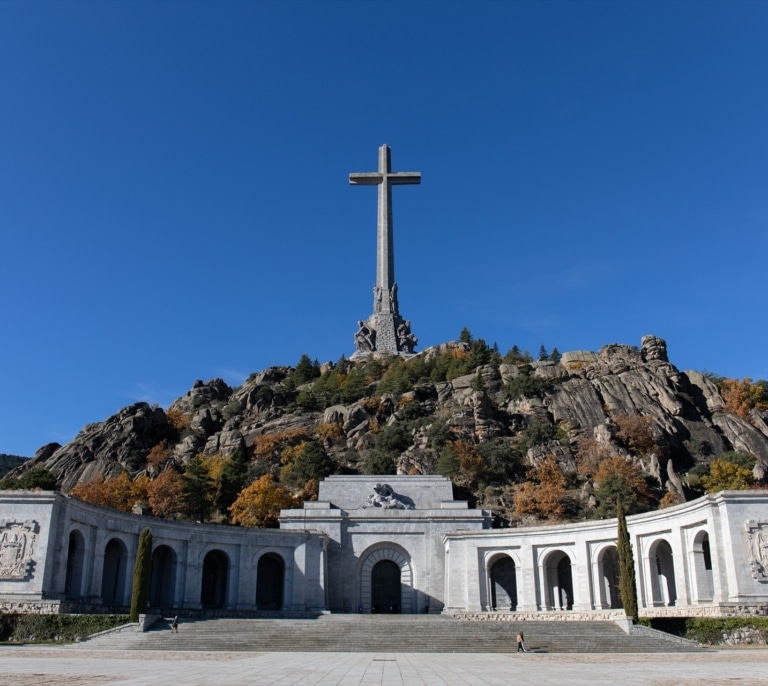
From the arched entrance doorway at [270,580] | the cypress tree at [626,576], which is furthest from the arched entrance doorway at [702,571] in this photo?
the arched entrance doorway at [270,580]

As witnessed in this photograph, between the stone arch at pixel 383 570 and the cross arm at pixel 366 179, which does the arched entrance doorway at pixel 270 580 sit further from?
the cross arm at pixel 366 179

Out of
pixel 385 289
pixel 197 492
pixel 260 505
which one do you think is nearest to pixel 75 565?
pixel 260 505

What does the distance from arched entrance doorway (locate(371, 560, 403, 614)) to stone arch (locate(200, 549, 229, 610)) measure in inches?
391

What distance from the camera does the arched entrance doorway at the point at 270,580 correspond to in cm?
4962

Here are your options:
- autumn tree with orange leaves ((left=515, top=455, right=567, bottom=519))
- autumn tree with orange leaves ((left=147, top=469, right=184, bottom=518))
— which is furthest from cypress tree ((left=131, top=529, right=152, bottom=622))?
autumn tree with orange leaves ((left=515, top=455, right=567, bottom=519))

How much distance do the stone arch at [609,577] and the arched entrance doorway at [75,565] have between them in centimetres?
2889

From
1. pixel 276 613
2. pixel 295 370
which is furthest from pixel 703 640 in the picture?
pixel 295 370

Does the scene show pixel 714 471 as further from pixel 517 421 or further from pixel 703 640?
pixel 703 640

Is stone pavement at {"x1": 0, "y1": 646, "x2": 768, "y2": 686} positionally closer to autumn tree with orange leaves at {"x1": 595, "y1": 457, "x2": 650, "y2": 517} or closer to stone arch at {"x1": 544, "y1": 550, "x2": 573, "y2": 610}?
stone arch at {"x1": 544, "y1": 550, "x2": 573, "y2": 610}

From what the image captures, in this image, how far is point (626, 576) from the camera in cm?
3541

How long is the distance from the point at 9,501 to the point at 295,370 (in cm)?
7254

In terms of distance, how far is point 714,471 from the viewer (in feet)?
216

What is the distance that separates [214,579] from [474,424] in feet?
121

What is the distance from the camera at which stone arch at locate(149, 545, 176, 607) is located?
45.1 meters
